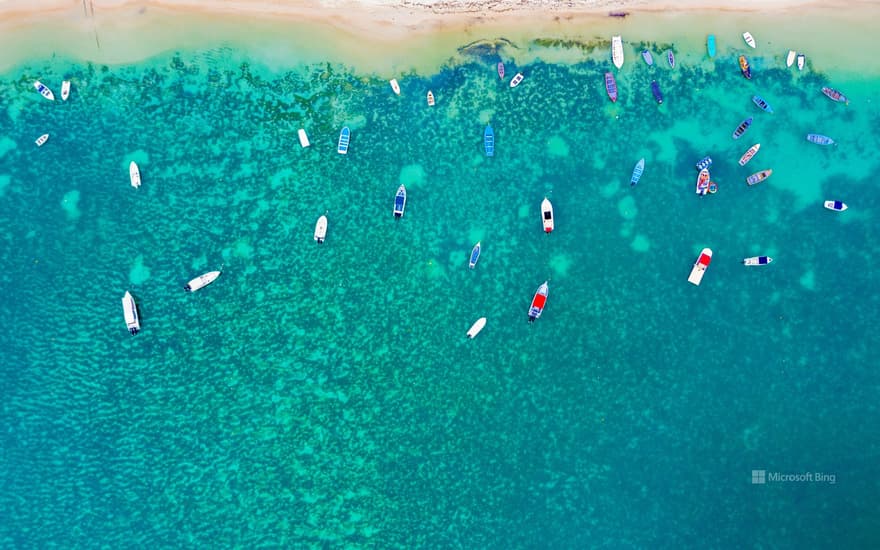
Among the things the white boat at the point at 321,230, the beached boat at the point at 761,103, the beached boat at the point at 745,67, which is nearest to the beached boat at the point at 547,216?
the white boat at the point at 321,230

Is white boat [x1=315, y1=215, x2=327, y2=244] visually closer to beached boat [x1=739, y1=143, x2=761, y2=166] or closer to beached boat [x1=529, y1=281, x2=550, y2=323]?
beached boat [x1=529, y1=281, x2=550, y2=323]

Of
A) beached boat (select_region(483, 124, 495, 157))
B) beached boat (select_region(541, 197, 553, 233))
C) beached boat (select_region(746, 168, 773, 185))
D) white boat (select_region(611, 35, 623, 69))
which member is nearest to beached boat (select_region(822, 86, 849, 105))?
beached boat (select_region(746, 168, 773, 185))

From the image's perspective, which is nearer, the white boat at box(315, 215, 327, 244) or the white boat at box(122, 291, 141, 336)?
the white boat at box(122, 291, 141, 336)

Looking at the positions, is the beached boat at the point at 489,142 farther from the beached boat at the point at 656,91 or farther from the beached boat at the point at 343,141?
the beached boat at the point at 656,91

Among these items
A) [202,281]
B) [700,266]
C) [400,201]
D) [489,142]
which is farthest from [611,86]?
[202,281]

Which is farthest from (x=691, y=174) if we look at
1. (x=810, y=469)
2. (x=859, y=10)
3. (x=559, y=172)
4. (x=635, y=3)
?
(x=810, y=469)

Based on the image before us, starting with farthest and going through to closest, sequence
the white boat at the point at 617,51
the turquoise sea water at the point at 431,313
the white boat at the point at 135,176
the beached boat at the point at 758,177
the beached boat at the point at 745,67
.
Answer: the beached boat at the point at 745,67 → the white boat at the point at 617,51 → the beached boat at the point at 758,177 → the white boat at the point at 135,176 → the turquoise sea water at the point at 431,313
